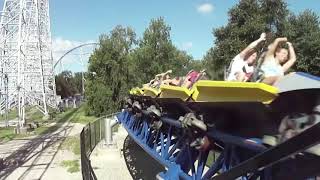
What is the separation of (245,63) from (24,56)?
31180 millimetres

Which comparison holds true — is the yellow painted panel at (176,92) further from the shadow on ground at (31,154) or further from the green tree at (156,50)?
the green tree at (156,50)

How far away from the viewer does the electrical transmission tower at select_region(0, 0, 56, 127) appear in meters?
32.5

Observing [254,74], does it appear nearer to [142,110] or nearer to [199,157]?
[199,157]

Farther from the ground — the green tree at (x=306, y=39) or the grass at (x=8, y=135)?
Answer: the green tree at (x=306, y=39)

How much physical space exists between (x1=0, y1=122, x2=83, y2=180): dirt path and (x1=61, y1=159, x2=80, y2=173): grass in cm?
15

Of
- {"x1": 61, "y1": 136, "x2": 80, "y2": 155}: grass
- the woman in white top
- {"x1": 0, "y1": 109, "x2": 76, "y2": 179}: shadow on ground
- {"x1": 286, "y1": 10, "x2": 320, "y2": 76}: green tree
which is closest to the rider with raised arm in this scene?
the woman in white top

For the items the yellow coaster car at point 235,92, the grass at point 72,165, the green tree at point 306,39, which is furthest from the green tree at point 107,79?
the yellow coaster car at point 235,92

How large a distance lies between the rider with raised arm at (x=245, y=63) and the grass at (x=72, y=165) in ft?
29.5

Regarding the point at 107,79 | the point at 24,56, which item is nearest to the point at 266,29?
the point at 107,79

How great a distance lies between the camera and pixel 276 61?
5.71 metres

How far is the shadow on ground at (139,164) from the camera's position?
13853mm

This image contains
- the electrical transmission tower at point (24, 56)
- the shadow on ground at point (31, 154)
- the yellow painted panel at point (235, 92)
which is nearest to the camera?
the yellow painted panel at point (235, 92)

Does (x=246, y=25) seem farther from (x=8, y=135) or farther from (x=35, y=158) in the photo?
(x=35, y=158)

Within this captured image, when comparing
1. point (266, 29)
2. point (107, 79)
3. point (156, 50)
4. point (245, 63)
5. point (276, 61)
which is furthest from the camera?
point (107, 79)
